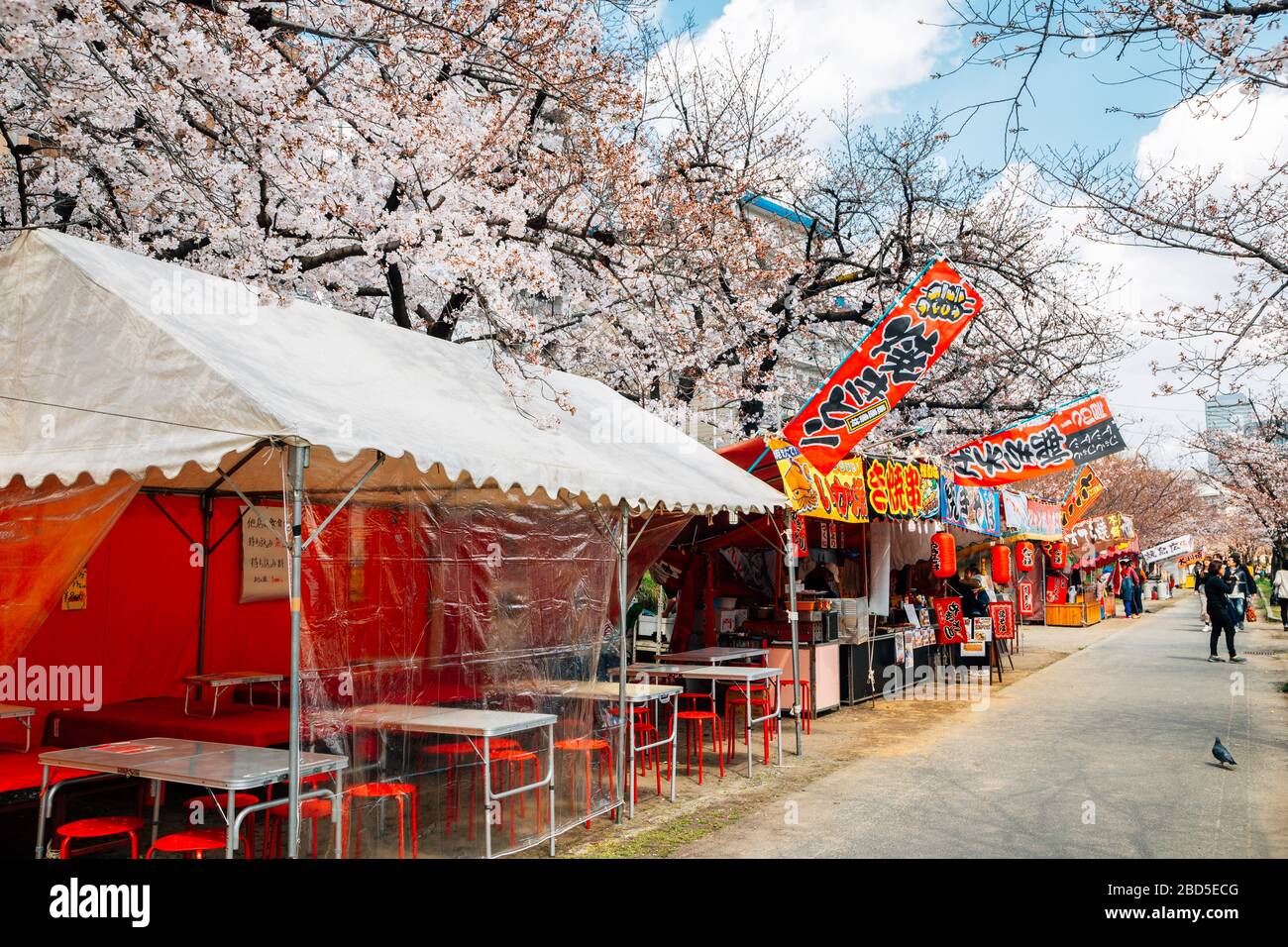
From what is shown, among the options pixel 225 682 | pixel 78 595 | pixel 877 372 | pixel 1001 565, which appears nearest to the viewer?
pixel 225 682

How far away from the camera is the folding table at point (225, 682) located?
785 centimetres

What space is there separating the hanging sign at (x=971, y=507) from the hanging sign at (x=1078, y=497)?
6699 mm

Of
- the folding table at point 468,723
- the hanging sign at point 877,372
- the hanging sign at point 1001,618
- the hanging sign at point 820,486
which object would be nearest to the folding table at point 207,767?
the folding table at point 468,723

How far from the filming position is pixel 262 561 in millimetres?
9891

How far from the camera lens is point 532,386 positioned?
7.93m

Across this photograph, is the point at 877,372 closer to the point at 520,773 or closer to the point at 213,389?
the point at 520,773

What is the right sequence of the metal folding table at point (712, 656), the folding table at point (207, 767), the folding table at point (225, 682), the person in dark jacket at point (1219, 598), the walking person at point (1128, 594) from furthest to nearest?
the walking person at point (1128, 594)
the person in dark jacket at point (1219, 598)
the metal folding table at point (712, 656)
the folding table at point (225, 682)
the folding table at point (207, 767)

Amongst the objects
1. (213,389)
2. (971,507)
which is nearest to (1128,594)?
(971,507)

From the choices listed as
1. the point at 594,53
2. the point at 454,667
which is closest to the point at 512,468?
the point at 454,667

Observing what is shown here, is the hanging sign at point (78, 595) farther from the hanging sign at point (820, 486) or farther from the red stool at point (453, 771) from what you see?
the hanging sign at point (820, 486)

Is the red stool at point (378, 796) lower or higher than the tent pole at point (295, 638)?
lower

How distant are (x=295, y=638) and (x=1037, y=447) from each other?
458 inches

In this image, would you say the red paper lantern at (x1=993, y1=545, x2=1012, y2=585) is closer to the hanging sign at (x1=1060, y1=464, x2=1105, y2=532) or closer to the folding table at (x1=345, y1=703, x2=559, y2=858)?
the hanging sign at (x1=1060, y1=464, x2=1105, y2=532)

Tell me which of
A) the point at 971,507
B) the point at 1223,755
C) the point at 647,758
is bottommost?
the point at 647,758
